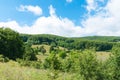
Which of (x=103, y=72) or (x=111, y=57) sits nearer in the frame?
(x=103, y=72)

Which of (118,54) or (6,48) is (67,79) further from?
(6,48)

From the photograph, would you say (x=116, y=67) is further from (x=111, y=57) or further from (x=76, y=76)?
(x=76, y=76)

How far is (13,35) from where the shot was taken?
62.6m

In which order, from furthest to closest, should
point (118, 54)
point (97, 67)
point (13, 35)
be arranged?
1. point (13, 35)
2. point (118, 54)
3. point (97, 67)

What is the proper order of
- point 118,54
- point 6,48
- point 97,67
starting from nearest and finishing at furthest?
point 97,67 < point 118,54 < point 6,48

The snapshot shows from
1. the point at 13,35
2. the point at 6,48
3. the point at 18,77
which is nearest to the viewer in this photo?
the point at 18,77

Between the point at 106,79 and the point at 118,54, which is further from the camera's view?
the point at 118,54

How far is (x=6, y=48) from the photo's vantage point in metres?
58.2

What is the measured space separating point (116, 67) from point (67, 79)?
3819mm

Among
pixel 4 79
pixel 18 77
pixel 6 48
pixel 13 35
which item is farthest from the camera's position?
pixel 13 35

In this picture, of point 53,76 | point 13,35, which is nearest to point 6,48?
point 13,35

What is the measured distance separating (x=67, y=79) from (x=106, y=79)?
2.78 metres

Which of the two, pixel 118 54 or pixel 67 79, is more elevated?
pixel 118 54

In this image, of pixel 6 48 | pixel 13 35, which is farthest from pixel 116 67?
pixel 13 35
